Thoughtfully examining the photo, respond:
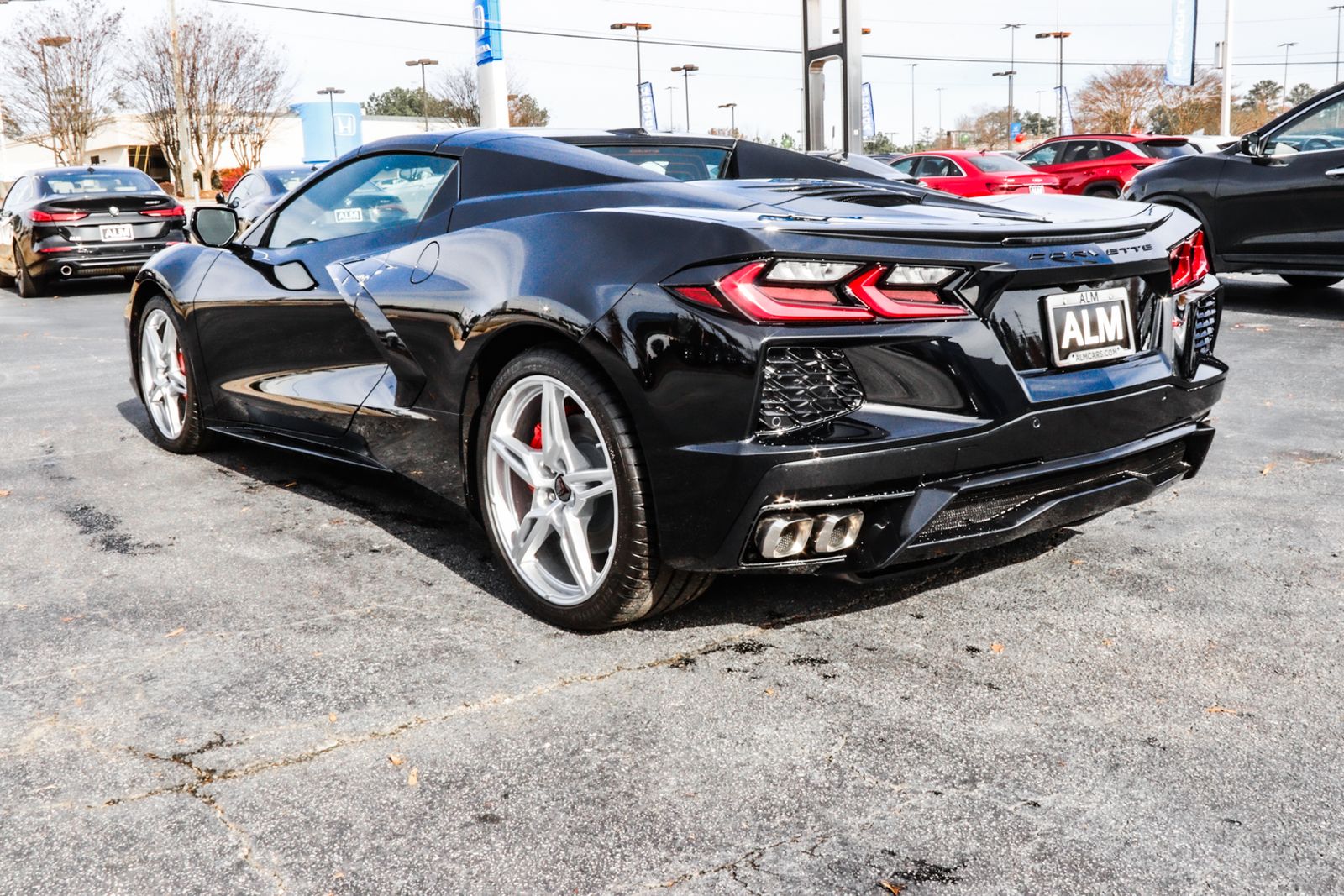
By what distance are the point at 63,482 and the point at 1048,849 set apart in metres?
4.20

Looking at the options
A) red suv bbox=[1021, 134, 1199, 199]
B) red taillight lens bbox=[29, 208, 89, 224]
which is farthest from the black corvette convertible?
red suv bbox=[1021, 134, 1199, 199]

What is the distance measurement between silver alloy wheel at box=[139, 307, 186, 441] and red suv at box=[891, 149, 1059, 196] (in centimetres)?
1362

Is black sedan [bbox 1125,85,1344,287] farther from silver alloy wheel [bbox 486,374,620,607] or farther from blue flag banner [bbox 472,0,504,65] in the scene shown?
blue flag banner [bbox 472,0,504,65]

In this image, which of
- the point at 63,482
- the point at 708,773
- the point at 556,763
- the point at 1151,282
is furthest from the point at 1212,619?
the point at 63,482

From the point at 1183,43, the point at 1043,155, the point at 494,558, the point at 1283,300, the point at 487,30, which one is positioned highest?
the point at 1183,43

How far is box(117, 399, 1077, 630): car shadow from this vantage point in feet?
10.9

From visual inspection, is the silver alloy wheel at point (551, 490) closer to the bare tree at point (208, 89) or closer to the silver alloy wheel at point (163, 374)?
the silver alloy wheel at point (163, 374)

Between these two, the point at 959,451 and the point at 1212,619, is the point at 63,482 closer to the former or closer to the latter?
the point at 959,451

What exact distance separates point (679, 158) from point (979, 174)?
15.8 meters

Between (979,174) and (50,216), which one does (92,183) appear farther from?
(979,174)

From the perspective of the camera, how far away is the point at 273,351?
445 centimetres

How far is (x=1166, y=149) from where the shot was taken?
2120cm

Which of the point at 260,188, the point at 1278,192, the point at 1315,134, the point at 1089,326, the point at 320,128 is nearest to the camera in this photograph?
the point at 1089,326

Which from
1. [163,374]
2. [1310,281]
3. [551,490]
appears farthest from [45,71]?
[551,490]
